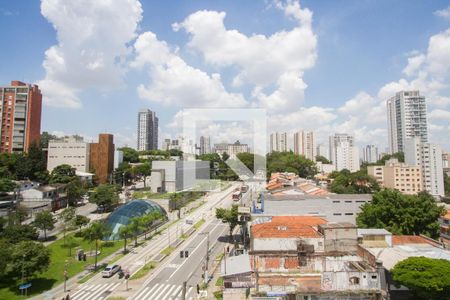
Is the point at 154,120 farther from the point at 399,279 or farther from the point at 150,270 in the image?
the point at 399,279

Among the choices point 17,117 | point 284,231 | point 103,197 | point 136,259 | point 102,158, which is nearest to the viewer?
point 284,231

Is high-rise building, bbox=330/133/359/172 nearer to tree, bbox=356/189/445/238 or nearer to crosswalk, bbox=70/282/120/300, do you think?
tree, bbox=356/189/445/238

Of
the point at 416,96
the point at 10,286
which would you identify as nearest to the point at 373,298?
the point at 10,286

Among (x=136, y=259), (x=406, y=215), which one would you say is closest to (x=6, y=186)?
(x=136, y=259)

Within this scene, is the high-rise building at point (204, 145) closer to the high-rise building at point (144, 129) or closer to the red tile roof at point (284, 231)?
the high-rise building at point (144, 129)

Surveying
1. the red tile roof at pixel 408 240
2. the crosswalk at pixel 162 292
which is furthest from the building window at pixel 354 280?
the crosswalk at pixel 162 292

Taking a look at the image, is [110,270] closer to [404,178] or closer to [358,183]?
[358,183]

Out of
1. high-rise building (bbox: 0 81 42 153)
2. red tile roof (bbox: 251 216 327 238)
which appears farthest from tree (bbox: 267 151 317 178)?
red tile roof (bbox: 251 216 327 238)
